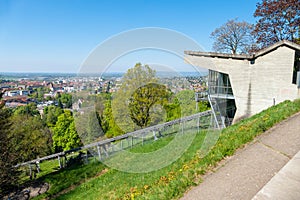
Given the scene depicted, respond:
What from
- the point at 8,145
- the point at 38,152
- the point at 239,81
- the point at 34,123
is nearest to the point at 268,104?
the point at 239,81

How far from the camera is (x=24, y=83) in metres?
14.4

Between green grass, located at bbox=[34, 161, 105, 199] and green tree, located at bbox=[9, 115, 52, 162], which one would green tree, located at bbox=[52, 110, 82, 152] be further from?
green grass, located at bbox=[34, 161, 105, 199]

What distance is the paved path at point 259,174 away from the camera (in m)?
2.25

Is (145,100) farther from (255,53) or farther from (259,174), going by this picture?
(255,53)

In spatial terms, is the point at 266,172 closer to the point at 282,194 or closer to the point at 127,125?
the point at 282,194

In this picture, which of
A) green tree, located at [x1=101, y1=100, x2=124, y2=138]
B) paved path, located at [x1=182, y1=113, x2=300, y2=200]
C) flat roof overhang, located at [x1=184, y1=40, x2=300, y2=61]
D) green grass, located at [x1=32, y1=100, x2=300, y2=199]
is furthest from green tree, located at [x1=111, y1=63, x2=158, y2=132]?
flat roof overhang, located at [x1=184, y1=40, x2=300, y2=61]

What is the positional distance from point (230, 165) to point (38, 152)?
2293cm

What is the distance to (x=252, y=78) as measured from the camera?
38.8 feet

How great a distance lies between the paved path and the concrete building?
737 cm

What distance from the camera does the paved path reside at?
2250 mm

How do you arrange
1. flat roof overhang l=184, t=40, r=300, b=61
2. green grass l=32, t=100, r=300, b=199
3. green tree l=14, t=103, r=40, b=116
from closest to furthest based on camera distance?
green grass l=32, t=100, r=300, b=199 → flat roof overhang l=184, t=40, r=300, b=61 → green tree l=14, t=103, r=40, b=116

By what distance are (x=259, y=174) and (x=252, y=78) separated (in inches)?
413

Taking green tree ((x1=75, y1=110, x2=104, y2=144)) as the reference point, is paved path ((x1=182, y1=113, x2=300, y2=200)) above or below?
below

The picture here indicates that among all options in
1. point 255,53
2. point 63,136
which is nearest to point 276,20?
point 255,53
